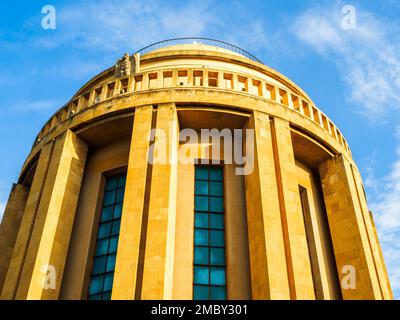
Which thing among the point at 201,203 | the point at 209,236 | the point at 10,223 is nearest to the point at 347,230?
the point at 209,236

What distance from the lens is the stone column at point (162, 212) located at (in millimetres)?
12656

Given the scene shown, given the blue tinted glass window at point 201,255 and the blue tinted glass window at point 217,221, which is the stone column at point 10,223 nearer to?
the blue tinted glass window at point 201,255

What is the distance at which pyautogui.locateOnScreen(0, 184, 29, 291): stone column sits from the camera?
19.0 meters

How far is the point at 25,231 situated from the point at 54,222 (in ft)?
4.28

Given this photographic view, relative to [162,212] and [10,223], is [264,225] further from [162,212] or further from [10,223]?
[10,223]

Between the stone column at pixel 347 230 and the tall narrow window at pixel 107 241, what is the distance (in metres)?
8.51

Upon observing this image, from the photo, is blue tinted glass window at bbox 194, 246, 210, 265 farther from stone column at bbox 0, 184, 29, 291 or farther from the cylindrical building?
stone column at bbox 0, 184, 29, 291

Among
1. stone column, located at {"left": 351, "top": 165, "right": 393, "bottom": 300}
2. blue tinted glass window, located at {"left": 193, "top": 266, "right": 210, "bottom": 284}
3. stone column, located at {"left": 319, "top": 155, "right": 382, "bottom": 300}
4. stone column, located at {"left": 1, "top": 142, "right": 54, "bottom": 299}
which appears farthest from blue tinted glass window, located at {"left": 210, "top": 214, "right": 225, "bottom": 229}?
stone column, located at {"left": 1, "top": 142, "right": 54, "bottom": 299}

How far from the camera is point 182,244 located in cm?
1511

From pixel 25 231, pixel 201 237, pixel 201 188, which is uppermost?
pixel 201 188

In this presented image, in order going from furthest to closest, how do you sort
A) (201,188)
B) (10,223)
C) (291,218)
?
(10,223) < (201,188) < (291,218)

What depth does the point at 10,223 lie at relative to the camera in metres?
19.9
